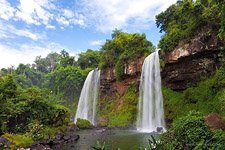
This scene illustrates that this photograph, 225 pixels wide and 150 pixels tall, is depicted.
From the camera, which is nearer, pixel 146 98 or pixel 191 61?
pixel 191 61

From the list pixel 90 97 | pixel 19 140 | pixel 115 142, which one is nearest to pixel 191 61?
pixel 115 142

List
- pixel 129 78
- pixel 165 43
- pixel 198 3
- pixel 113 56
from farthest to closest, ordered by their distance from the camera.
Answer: pixel 113 56, pixel 129 78, pixel 165 43, pixel 198 3

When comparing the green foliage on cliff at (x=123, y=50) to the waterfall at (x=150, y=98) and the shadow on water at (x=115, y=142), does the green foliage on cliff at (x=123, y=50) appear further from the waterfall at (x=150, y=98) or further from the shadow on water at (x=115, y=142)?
the shadow on water at (x=115, y=142)

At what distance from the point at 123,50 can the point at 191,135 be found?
28844mm

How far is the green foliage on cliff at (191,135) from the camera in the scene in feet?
29.9

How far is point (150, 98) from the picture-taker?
3022 centimetres

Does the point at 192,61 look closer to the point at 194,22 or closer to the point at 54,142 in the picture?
the point at 194,22

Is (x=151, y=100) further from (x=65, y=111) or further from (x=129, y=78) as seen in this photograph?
(x=65, y=111)

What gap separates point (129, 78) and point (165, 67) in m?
7.77

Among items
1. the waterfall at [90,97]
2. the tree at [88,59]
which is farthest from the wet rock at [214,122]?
the tree at [88,59]

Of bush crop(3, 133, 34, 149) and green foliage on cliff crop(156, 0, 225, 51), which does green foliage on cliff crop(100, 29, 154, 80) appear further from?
bush crop(3, 133, 34, 149)

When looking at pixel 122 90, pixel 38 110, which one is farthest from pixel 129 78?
pixel 38 110

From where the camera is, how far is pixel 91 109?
135 ft

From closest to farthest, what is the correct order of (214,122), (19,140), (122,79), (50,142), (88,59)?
(214,122) < (19,140) < (50,142) < (122,79) < (88,59)
